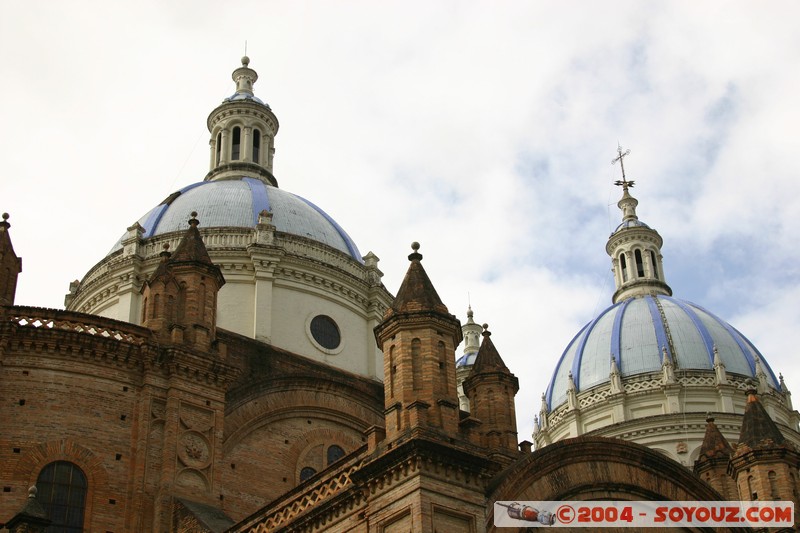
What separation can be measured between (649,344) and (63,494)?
3516 cm

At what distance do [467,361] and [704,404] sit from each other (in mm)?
11983

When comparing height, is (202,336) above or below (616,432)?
below

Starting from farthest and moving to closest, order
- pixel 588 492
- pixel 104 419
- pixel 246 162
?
1. pixel 246 162
2. pixel 104 419
3. pixel 588 492

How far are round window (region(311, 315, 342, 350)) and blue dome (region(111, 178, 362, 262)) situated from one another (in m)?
3.47

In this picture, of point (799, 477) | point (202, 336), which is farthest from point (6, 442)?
point (799, 477)

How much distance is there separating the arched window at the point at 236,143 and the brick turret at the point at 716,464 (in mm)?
23942

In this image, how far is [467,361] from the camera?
191 feet

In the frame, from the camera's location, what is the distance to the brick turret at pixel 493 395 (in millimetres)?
30641

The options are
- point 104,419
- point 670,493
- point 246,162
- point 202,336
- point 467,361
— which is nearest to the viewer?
point 670,493

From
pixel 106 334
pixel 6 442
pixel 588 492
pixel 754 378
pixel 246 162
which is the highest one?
pixel 246 162

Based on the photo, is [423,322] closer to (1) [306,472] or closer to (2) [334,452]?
(1) [306,472]

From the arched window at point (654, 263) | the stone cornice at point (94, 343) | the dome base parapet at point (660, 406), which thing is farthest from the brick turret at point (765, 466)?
the arched window at point (654, 263)

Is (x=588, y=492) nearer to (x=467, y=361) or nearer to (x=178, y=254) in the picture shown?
(x=178, y=254)

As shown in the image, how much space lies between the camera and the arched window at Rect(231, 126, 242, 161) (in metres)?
49.0
